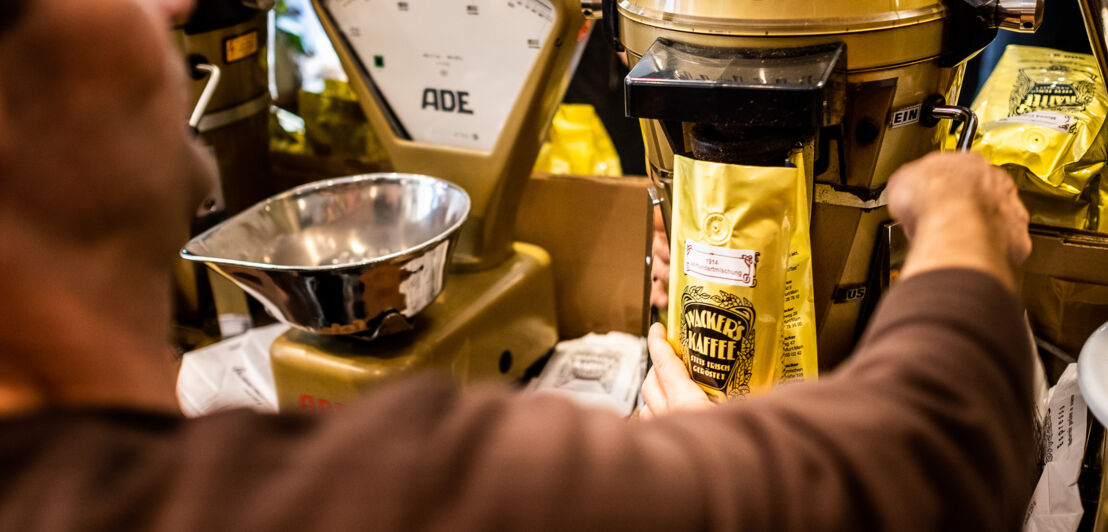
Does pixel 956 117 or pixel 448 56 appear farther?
pixel 448 56

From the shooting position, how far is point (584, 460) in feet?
1.24

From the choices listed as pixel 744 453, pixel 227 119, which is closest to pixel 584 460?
pixel 744 453

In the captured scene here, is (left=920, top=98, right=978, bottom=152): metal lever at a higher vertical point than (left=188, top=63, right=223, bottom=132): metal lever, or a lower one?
higher

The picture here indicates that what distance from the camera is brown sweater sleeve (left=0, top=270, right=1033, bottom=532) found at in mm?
354

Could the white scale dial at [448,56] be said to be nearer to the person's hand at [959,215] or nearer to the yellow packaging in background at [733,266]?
the yellow packaging in background at [733,266]

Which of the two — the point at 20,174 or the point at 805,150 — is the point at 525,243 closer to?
the point at 805,150

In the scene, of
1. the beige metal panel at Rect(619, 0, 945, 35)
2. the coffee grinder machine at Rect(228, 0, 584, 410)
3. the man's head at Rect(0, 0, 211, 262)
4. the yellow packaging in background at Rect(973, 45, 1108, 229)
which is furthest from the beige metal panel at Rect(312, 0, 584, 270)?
the man's head at Rect(0, 0, 211, 262)

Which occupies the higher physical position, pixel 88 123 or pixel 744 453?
pixel 88 123

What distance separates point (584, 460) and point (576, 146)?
116cm

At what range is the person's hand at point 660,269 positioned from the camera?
0.95 m

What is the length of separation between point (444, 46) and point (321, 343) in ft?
1.39

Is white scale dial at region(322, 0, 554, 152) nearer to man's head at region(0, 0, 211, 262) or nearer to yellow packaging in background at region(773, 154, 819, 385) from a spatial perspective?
yellow packaging in background at region(773, 154, 819, 385)

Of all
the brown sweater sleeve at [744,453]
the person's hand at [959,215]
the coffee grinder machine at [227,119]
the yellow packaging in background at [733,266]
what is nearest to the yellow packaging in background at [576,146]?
the coffee grinder machine at [227,119]

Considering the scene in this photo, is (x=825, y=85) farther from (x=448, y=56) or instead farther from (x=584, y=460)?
(x=448, y=56)
